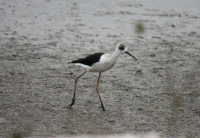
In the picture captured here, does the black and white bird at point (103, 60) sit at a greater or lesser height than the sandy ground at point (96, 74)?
greater

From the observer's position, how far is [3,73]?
7309 mm

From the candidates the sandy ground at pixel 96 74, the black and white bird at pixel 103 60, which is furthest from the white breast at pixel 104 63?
the sandy ground at pixel 96 74

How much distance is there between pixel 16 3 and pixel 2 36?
4587 millimetres

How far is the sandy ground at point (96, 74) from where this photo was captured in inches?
211

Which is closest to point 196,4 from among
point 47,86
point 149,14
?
point 149,14

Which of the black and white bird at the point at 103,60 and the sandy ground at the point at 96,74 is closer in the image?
the sandy ground at the point at 96,74

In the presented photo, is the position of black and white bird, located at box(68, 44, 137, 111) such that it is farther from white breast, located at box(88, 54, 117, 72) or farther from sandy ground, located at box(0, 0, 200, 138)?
sandy ground, located at box(0, 0, 200, 138)

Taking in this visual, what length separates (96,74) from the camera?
25.5 feet

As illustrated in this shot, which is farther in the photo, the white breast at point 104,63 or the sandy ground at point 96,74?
the white breast at point 104,63

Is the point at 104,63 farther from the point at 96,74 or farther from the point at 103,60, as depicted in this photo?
the point at 96,74

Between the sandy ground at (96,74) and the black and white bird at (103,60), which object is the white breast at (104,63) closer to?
the black and white bird at (103,60)

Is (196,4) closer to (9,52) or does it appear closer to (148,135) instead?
(9,52)

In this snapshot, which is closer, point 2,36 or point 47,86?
point 47,86

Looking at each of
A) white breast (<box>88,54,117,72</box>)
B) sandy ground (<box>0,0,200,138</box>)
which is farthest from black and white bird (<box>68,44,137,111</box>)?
sandy ground (<box>0,0,200,138</box>)
